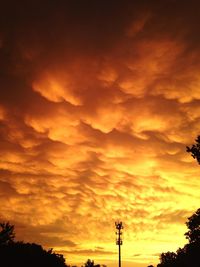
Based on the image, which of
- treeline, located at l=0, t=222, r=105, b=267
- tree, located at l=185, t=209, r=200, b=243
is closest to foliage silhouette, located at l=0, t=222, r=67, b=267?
treeline, located at l=0, t=222, r=105, b=267

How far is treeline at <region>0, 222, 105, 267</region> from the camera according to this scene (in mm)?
41250

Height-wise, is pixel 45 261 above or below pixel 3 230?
Answer: below

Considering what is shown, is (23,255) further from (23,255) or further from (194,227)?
(194,227)

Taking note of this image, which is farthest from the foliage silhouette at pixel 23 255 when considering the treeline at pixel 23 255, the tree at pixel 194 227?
the tree at pixel 194 227

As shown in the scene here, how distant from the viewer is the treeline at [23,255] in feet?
135

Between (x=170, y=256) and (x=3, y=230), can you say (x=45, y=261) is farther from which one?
(x=170, y=256)

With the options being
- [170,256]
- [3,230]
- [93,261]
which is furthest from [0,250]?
[170,256]

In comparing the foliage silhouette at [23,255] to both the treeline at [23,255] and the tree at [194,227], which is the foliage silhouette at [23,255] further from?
the tree at [194,227]

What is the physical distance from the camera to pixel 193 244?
35844 mm

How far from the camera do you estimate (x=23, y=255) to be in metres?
43.2

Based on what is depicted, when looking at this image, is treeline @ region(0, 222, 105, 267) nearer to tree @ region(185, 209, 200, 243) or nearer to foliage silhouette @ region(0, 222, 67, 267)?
foliage silhouette @ region(0, 222, 67, 267)

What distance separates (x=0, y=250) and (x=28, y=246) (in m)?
5.43

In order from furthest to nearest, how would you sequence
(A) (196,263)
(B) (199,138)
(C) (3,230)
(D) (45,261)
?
(C) (3,230)
(D) (45,261)
(A) (196,263)
(B) (199,138)

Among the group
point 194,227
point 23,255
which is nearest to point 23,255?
point 23,255
